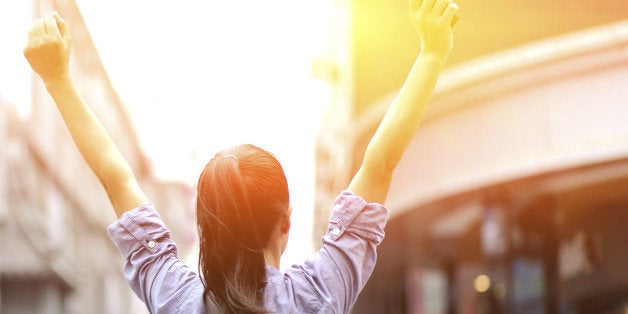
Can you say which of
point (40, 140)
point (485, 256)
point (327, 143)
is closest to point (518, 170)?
point (485, 256)

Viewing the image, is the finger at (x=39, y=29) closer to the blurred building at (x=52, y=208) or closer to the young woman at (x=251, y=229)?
the young woman at (x=251, y=229)

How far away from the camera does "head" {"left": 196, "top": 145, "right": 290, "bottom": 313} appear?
2414 millimetres

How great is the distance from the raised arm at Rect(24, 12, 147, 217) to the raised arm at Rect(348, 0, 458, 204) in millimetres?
536

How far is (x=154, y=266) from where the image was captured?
99.7 inches

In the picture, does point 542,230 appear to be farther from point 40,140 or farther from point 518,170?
point 40,140

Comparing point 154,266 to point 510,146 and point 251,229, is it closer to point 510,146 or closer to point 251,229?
point 251,229

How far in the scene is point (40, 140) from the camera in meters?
16.7

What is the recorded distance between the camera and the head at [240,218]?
241 cm

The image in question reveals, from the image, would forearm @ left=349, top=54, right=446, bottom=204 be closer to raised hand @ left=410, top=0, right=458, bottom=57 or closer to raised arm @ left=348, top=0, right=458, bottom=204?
raised arm @ left=348, top=0, right=458, bottom=204

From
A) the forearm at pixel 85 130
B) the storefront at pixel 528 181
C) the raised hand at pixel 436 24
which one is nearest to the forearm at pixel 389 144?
the raised hand at pixel 436 24

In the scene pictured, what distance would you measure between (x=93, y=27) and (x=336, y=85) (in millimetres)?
5594

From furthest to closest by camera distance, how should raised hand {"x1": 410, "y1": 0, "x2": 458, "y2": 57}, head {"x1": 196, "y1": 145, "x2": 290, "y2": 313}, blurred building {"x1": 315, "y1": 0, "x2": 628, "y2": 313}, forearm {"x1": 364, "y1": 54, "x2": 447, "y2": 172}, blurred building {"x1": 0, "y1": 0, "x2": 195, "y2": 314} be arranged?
blurred building {"x1": 0, "y1": 0, "x2": 195, "y2": 314} → blurred building {"x1": 315, "y1": 0, "x2": 628, "y2": 313} → raised hand {"x1": 410, "y1": 0, "x2": 458, "y2": 57} → forearm {"x1": 364, "y1": 54, "x2": 447, "y2": 172} → head {"x1": 196, "y1": 145, "x2": 290, "y2": 313}

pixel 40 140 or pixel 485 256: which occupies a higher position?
pixel 40 140

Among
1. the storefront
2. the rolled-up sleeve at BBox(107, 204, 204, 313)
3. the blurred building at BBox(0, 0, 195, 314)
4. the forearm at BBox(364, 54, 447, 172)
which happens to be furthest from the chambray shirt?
the blurred building at BBox(0, 0, 195, 314)
